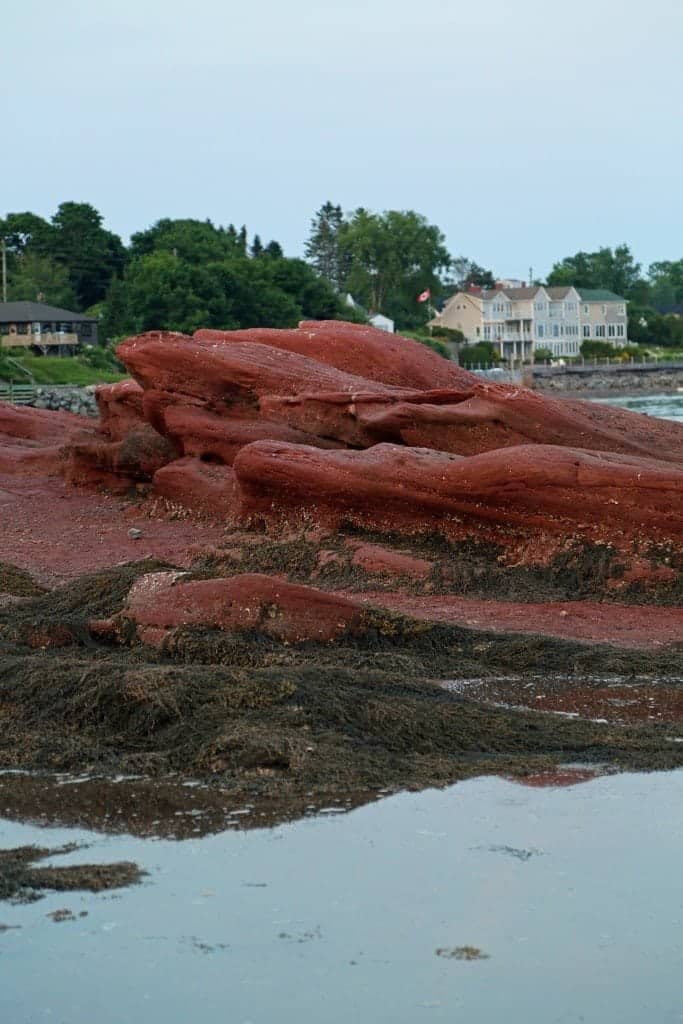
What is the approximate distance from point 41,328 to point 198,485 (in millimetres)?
74141

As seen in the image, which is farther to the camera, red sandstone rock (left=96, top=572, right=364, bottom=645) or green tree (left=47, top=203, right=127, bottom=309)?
green tree (left=47, top=203, right=127, bottom=309)

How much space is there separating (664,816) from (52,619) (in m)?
6.62

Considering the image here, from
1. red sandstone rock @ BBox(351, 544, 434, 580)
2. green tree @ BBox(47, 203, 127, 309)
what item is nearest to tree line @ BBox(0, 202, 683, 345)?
green tree @ BBox(47, 203, 127, 309)

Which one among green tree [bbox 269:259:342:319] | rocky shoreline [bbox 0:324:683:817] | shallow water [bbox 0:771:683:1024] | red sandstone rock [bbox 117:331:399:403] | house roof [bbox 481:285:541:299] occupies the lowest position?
shallow water [bbox 0:771:683:1024]

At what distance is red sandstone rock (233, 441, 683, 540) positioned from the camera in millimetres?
16656

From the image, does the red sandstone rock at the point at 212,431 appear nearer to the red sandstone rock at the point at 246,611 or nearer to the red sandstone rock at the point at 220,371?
the red sandstone rock at the point at 220,371

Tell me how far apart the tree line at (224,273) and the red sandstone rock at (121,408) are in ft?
198

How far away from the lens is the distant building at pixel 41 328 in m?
92.1

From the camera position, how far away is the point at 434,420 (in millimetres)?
20109

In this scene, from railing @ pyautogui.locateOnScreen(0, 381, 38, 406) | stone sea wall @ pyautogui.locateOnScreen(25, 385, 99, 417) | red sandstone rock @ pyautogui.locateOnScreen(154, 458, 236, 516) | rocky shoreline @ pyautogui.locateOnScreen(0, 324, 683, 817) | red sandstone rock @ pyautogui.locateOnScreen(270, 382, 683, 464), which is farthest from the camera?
railing @ pyautogui.locateOnScreen(0, 381, 38, 406)

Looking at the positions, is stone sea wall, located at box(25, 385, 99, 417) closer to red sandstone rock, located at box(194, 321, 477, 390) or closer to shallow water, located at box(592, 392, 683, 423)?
shallow water, located at box(592, 392, 683, 423)

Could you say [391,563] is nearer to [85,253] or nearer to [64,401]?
[64,401]

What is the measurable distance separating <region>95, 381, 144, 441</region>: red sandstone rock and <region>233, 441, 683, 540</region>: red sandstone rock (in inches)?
258

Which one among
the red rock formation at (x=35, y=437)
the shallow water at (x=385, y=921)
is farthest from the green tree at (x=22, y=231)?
the shallow water at (x=385, y=921)
